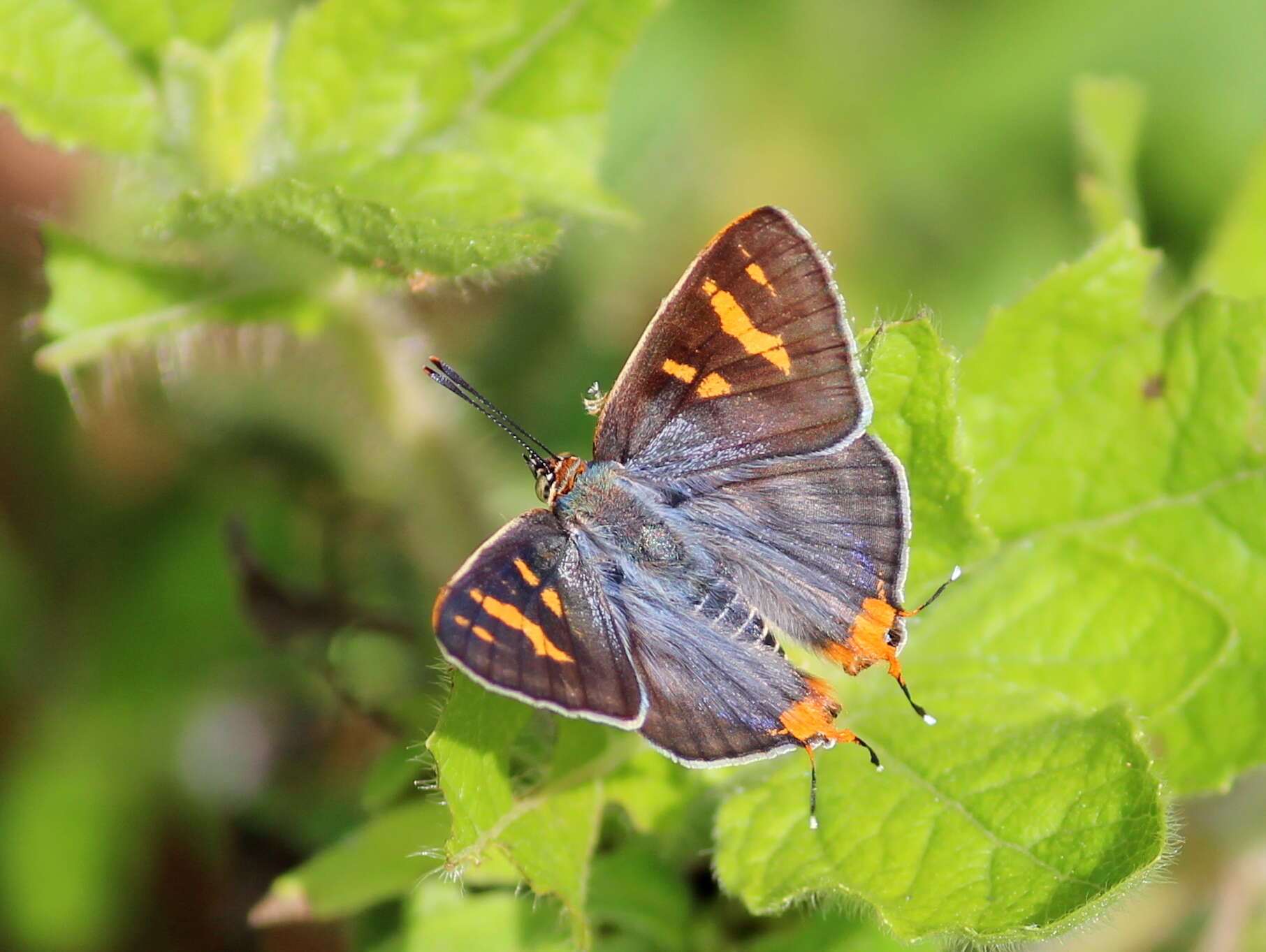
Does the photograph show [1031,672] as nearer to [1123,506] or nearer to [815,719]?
[1123,506]

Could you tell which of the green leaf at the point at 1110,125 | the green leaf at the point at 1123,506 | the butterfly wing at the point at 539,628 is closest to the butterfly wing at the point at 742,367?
the butterfly wing at the point at 539,628

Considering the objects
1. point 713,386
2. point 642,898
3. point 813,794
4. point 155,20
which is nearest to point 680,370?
point 713,386

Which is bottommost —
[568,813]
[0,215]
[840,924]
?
[840,924]

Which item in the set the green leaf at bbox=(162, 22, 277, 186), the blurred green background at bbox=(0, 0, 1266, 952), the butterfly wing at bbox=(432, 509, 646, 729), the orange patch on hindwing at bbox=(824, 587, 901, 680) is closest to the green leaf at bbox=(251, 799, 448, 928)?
the blurred green background at bbox=(0, 0, 1266, 952)

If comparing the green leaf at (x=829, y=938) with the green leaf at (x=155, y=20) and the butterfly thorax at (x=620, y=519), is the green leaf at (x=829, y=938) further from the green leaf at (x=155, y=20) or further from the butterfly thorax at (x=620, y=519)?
the green leaf at (x=155, y=20)

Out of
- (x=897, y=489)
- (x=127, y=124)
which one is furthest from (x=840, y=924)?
(x=127, y=124)

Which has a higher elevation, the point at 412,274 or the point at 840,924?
the point at 412,274

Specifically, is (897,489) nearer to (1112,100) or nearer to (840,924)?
(840,924)
